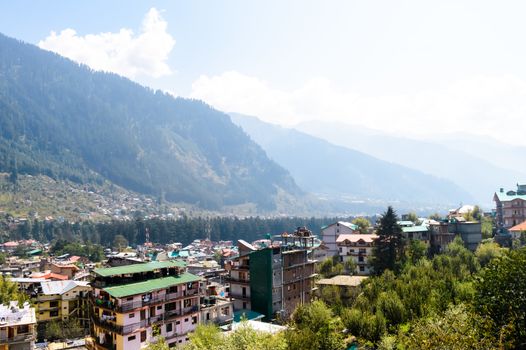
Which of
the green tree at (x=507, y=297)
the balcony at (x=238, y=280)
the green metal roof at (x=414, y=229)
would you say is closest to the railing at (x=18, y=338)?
the balcony at (x=238, y=280)

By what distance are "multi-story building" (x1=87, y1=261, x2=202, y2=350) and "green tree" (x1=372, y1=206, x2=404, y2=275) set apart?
35671 mm

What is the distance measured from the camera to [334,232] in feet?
364

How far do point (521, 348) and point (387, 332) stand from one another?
49.4 feet

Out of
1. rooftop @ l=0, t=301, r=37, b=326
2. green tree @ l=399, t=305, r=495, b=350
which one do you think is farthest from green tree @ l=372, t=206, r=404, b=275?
rooftop @ l=0, t=301, r=37, b=326

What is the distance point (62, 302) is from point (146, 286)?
28798 millimetres

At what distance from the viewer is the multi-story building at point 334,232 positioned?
4283 inches

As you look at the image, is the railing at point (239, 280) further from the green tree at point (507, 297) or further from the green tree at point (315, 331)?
the green tree at point (507, 297)

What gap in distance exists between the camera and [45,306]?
72.4 meters

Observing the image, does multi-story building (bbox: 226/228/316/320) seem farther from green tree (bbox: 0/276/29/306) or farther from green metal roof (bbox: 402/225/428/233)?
green tree (bbox: 0/276/29/306)

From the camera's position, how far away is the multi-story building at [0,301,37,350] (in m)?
50.6

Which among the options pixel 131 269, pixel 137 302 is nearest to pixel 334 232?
pixel 131 269

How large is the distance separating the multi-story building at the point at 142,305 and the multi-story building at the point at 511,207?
85.3 m

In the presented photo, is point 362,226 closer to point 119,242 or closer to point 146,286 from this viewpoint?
point 146,286

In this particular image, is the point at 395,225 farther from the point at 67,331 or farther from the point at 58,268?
the point at 58,268
